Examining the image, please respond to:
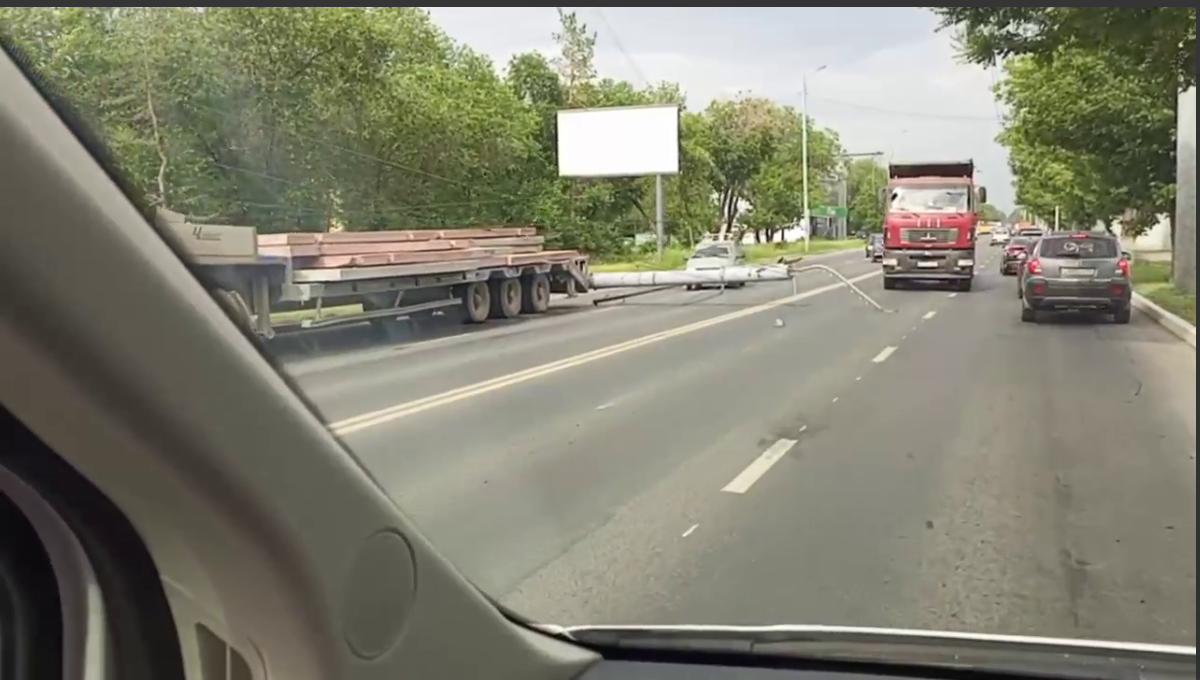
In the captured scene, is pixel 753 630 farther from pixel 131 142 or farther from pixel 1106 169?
pixel 1106 169

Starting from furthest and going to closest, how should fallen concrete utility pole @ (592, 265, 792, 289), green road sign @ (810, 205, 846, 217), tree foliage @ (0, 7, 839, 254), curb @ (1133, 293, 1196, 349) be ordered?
curb @ (1133, 293, 1196, 349) → green road sign @ (810, 205, 846, 217) → fallen concrete utility pole @ (592, 265, 792, 289) → tree foliage @ (0, 7, 839, 254)

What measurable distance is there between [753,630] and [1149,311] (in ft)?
41.7

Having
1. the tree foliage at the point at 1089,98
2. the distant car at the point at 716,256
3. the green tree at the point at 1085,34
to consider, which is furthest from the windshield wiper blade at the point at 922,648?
the green tree at the point at 1085,34

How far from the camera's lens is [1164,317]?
42.9ft

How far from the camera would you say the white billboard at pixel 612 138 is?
516 cm

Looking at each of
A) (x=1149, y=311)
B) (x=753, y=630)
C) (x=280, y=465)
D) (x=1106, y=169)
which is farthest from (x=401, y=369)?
(x=1106, y=169)

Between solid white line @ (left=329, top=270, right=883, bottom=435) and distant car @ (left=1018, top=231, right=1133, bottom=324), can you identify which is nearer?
solid white line @ (left=329, top=270, right=883, bottom=435)

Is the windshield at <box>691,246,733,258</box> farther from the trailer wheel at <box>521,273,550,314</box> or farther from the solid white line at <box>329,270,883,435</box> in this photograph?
the solid white line at <box>329,270,883,435</box>

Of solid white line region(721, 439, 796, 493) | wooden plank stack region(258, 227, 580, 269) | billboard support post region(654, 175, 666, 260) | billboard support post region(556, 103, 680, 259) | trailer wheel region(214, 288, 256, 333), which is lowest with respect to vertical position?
solid white line region(721, 439, 796, 493)

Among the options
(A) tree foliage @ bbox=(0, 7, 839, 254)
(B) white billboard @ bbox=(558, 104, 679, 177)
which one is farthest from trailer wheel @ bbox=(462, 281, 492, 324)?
(B) white billboard @ bbox=(558, 104, 679, 177)

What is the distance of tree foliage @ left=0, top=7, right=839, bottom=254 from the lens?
7.94 ft

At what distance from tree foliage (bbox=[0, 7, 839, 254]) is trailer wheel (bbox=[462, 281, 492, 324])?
3.06 ft

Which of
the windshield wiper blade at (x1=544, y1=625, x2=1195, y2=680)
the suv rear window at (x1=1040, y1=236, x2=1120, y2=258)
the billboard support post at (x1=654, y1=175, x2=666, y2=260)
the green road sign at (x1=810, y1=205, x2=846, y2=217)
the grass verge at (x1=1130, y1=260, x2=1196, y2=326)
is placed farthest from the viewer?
the suv rear window at (x1=1040, y1=236, x2=1120, y2=258)

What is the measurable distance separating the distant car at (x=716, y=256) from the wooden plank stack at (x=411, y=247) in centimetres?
206
